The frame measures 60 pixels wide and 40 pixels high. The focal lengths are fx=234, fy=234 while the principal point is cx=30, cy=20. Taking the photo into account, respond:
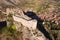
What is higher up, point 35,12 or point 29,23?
point 29,23

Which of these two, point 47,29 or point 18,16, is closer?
point 18,16

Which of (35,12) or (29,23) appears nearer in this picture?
(29,23)

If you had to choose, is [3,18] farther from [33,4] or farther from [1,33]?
[33,4]

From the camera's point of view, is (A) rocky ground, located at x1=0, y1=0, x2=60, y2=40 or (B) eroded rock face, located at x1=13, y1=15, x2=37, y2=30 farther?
(A) rocky ground, located at x1=0, y1=0, x2=60, y2=40

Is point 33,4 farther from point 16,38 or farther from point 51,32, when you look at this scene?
point 16,38

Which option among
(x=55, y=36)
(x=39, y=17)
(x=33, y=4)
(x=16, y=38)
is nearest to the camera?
(x=16, y=38)

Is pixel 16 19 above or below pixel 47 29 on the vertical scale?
above

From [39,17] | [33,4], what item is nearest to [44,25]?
[39,17]

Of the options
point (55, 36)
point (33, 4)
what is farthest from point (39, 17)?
point (55, 36)

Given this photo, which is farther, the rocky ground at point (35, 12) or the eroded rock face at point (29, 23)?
the rocky ground at point (35, 12)

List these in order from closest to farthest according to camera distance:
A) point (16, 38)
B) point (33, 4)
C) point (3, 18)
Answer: point (16, 38), point (3, 18), point (33, 4)
